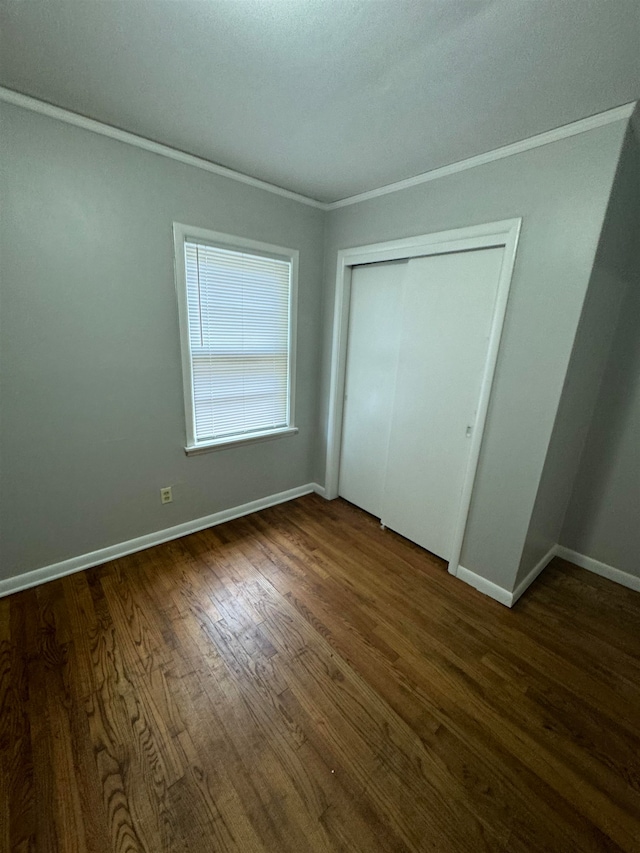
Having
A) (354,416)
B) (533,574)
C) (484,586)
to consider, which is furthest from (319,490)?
(533,574)

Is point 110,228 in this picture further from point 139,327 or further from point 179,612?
point 179,612

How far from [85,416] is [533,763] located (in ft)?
8.49

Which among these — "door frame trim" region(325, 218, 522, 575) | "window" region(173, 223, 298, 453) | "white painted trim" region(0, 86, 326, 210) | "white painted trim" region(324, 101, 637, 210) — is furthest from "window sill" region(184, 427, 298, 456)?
"white painted trim" region(324, 101, 637, 210)

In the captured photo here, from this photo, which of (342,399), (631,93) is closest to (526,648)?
(342,399)

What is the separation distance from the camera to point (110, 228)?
176 cm

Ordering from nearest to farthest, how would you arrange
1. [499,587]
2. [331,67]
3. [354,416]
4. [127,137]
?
[331,67], [127,137], [499,587], [354,416]

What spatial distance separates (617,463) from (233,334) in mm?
2692

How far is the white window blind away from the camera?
7.04ft

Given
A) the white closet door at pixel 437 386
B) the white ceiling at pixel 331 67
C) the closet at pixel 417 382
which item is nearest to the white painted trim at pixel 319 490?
the closet at pixel 417 382

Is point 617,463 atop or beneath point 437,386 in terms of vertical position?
beneath

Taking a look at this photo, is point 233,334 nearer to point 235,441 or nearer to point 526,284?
point 235,441

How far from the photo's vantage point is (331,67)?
1195 millimetres

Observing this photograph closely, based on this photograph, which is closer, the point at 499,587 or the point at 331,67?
the point at 331,67

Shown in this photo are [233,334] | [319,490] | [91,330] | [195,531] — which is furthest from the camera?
[319,490]
